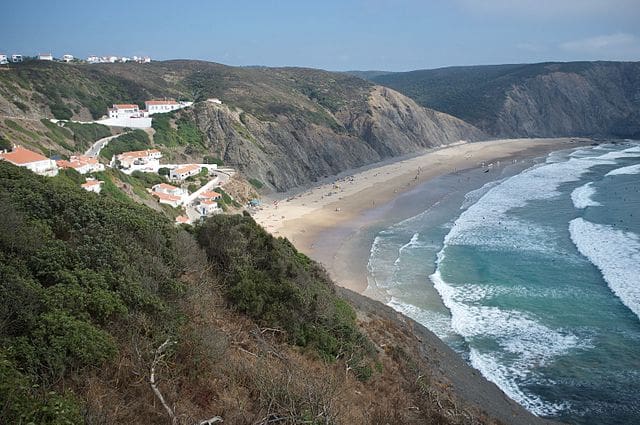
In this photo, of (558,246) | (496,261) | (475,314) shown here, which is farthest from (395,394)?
(558,246)

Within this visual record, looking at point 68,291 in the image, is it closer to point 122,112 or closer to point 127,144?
point 127,144

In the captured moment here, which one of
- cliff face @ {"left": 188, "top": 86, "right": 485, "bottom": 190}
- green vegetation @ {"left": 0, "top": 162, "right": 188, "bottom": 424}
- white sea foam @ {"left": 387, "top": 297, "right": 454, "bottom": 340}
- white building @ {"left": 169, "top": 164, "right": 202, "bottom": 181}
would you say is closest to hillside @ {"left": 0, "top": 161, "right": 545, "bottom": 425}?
green vegetation @ {"left": 0, "top": 162, "right": 188, "bottom": 424}

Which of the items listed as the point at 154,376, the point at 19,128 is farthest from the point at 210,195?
the point at 154,376

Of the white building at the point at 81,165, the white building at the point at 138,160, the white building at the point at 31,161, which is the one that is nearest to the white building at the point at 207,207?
the white building at the point at 138,160

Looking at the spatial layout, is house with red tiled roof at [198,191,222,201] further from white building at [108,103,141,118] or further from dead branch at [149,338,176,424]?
dead branch at [149,338,176,424]

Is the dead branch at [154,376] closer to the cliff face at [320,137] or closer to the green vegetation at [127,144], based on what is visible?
the green vegetation at [127,144]

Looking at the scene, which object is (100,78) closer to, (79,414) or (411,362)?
(411,362)
